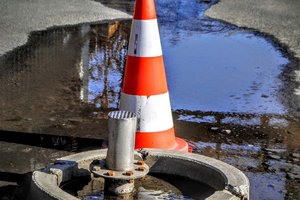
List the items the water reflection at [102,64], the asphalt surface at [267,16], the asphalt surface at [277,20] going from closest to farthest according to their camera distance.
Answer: the water reflection at [102,64]
the asphalt surface at [277,20]
the asphalt surface at [267,16]

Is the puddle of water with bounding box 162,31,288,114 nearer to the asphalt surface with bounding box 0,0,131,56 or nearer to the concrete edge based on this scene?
the asphalt surface with bounding box 0,0,131,56

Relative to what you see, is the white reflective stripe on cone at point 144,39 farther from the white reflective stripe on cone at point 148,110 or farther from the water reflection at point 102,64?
the water reflection at point 102,64

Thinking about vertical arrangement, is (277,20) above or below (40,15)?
above

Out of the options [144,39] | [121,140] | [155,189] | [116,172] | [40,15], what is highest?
[40,15]

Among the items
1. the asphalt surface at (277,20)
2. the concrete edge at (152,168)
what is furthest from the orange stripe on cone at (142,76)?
Answer: the asphalt surface at (277,20)

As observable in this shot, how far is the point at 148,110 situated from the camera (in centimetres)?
450

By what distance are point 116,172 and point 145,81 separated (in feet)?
3.65

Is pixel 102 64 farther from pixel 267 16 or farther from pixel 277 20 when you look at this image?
pixel 267 16

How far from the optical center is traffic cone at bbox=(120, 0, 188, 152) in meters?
4.50

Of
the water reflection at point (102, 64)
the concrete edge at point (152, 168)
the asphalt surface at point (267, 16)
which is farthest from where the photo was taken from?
the asphalt surface at point (267, 16)

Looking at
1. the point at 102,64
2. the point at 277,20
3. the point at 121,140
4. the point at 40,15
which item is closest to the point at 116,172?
the point at 121,140

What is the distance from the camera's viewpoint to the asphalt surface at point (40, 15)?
31.0 ft

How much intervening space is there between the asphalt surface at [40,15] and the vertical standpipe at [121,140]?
5.31 m

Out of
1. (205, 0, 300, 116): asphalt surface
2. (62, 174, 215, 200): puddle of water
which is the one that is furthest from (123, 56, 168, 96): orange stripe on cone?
(205, 0, 300, 116): asphalt surface
